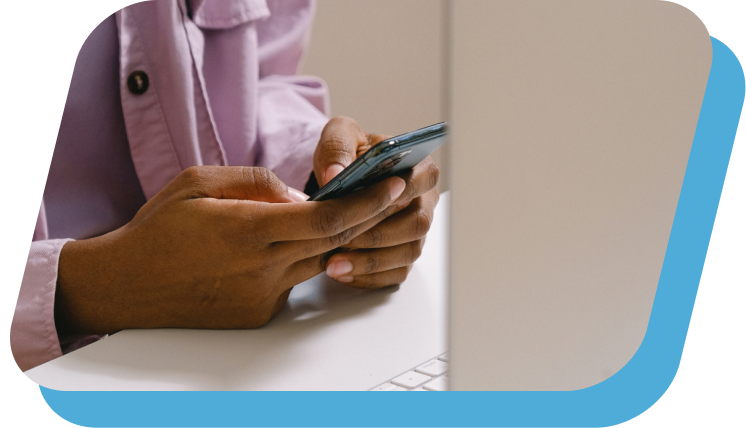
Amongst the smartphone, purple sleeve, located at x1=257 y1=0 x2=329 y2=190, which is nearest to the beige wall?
purple sleeve, located at x1=257 y1=0 x2=329 y2=190

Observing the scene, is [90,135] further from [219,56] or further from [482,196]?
[482,196]

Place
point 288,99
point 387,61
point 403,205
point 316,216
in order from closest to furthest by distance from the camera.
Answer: point 316,216
point 403,205
point 387,61
point 288,99

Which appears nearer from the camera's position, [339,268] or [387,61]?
[339,268]

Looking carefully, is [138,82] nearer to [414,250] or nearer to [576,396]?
[414,250]

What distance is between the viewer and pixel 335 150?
472 mm

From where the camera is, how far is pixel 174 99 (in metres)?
0.51

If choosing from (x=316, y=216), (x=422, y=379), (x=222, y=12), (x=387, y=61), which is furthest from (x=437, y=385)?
(x=222, y=12)

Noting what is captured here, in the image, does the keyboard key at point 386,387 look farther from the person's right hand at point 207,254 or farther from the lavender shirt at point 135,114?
the lavender shirt at point 135,114

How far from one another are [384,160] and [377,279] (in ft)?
0.43

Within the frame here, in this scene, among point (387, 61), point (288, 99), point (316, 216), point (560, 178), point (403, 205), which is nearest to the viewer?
point (560, 178)

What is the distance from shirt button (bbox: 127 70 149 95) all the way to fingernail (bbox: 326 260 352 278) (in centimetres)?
25

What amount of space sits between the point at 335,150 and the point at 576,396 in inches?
11.2

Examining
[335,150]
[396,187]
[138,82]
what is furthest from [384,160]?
[138,82]

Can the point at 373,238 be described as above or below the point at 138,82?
below
